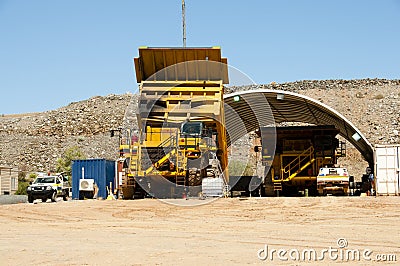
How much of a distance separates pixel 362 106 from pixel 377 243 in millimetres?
64291

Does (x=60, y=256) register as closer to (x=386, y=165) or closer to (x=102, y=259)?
(x=102, y=259)

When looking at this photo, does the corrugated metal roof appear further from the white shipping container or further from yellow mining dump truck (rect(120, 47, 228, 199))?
yellow mining dump truck (rect(120, 47, 228, 199))

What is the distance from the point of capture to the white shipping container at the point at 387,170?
92.2ft

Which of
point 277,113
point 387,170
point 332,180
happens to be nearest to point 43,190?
point 332,180

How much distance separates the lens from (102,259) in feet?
33.0

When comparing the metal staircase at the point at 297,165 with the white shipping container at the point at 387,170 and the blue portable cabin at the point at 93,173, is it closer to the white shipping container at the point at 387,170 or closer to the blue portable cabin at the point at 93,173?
the white shipping container at the point at 387,170

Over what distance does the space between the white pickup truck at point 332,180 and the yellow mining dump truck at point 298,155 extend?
6.16ft

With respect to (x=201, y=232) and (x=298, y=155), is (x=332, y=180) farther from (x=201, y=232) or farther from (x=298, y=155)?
(x=201, y=232)

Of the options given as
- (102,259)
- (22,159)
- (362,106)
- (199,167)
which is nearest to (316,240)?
(102,259)

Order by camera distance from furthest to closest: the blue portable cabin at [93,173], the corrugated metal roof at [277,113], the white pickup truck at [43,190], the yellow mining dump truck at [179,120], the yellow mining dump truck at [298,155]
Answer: the blue portable cabin at [93,173] → the corrugated metal roof at [277,113] → the white pickup truck at [43,190] → the yellow mining dump truck at [298,155] → the yellow mining dump truck at [179,120]

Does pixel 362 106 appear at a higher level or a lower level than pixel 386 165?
higher

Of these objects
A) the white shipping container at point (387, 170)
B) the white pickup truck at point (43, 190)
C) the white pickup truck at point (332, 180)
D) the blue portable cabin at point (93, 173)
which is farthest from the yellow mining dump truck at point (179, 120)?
the blue portable cabin at point (93, 173)

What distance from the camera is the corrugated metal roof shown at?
1262 inches

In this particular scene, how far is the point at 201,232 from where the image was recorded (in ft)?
46.5
